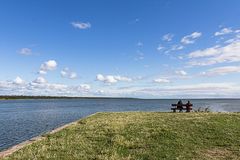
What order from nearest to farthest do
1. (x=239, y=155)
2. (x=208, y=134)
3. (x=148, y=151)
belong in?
(x=239, y=155), (x=148, y=151), (x=208, y=134)

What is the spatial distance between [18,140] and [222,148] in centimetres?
1557

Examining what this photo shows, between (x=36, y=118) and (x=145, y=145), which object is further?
(x=36, y=118)

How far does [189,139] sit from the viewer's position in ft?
51.3

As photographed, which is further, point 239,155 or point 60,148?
point 60,148

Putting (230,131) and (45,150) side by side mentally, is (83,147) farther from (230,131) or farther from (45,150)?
(230,131)

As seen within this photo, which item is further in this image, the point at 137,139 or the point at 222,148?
the point at 137,139

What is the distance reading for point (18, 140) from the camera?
22.7 meters

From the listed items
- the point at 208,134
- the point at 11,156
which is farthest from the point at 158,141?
the point at 11,156

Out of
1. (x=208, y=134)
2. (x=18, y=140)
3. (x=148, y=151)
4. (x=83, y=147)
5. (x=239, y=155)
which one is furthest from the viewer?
(x=18, y=140)

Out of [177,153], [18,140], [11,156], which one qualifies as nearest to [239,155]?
[177,153]

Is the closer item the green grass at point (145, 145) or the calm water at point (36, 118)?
the green grass at point (145, 145)

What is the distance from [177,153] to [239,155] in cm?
251

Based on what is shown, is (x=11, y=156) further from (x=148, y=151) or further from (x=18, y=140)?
(x=18, y=140)

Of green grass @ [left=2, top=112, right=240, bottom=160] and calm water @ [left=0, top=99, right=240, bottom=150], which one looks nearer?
green grass @ [left=2, top=112, right=240, bottom=160]
